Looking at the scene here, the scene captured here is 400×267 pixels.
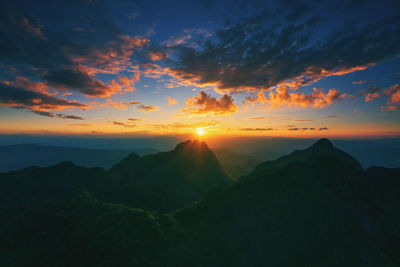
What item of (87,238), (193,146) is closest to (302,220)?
(87,238)

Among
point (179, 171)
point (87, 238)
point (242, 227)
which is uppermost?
point (87, 238)

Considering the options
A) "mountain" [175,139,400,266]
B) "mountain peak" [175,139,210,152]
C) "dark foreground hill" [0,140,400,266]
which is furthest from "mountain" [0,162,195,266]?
"mountain peak" [175,139,210,152]

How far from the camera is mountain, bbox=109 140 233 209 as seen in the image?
276 feet

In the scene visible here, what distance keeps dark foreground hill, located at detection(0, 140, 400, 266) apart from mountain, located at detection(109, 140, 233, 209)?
137 feet

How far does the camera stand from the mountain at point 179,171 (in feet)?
276

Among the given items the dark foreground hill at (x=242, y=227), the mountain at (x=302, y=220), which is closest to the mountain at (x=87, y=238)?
the dark foreground hill at (x=242, y=227)

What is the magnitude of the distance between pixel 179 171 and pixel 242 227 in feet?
231

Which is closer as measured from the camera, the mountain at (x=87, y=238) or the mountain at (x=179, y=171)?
the mountain at (x=87, y=238)

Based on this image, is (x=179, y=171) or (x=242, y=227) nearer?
(x=242, y=227)

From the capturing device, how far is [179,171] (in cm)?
9769

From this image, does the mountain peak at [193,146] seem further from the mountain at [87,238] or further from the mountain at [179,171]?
the mountain at [87,238]

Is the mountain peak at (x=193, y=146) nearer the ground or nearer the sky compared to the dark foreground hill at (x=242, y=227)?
nearer the sky

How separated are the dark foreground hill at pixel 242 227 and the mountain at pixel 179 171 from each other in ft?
137

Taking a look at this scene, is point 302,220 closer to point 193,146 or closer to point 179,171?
point 179,171
